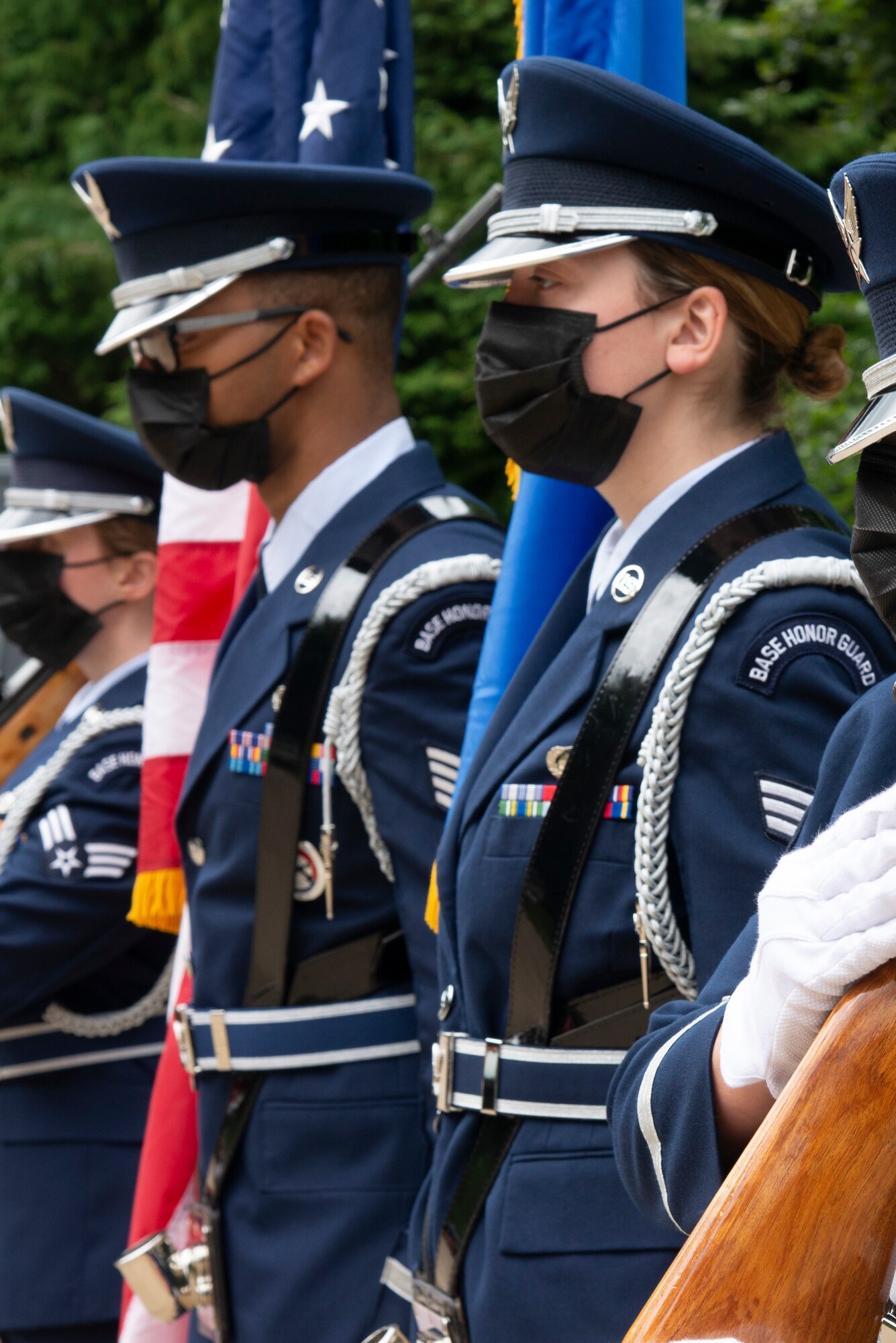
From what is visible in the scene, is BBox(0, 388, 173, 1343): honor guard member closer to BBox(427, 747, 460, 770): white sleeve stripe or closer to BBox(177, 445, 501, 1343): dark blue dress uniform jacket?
BBox(177, 445, 501, 1343): dark blue dress uniform jacket

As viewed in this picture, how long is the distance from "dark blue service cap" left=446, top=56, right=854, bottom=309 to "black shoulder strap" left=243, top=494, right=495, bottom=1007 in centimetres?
Answer: 65

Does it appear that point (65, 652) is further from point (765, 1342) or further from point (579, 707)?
point (765, 1342)

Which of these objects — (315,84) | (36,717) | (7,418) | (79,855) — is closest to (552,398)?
(315,84)

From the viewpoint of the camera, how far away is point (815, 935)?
4.40ft

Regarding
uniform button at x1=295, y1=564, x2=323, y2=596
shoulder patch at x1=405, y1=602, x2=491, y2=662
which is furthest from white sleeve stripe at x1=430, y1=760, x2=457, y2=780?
uniform button at x1=295, y1=564, x2=323, y2=596

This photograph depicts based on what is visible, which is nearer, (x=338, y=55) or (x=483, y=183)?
(x=338, y=55)

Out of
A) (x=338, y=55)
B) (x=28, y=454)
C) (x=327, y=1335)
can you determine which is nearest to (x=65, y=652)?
(x=28, y=454)

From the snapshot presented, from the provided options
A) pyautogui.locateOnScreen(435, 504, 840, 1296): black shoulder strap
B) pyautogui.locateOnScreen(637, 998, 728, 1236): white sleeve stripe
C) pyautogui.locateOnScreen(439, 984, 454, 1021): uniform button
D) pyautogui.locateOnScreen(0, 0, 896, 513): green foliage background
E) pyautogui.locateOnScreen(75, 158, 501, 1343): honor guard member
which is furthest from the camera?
pyautogui.locateOnScreen(0, 0, 896, 513): green foliage background

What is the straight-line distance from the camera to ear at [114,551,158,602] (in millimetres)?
4348

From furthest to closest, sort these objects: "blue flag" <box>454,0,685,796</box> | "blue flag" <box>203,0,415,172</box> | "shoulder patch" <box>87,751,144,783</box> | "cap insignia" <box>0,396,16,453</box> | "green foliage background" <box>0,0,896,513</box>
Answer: "green foliage background" <box>0,0,896,513</box>, "cap insignia" <box>0,396,16,453</box>, "shoulder patch" <box>87,751,144,783</box>, "blue flag" <box>203,0,415,172</box>, "blue flag" <box>454,0,685,796</box>

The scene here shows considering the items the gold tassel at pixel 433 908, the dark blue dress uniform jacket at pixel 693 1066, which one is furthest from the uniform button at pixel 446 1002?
the dark blue dress uniform jacket at pixel 693 1066

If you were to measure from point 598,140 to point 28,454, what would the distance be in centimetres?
248

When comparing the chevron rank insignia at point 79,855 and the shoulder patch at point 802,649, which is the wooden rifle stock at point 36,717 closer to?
the chevron rank insignia at point 79,855

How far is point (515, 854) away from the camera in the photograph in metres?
2.23
